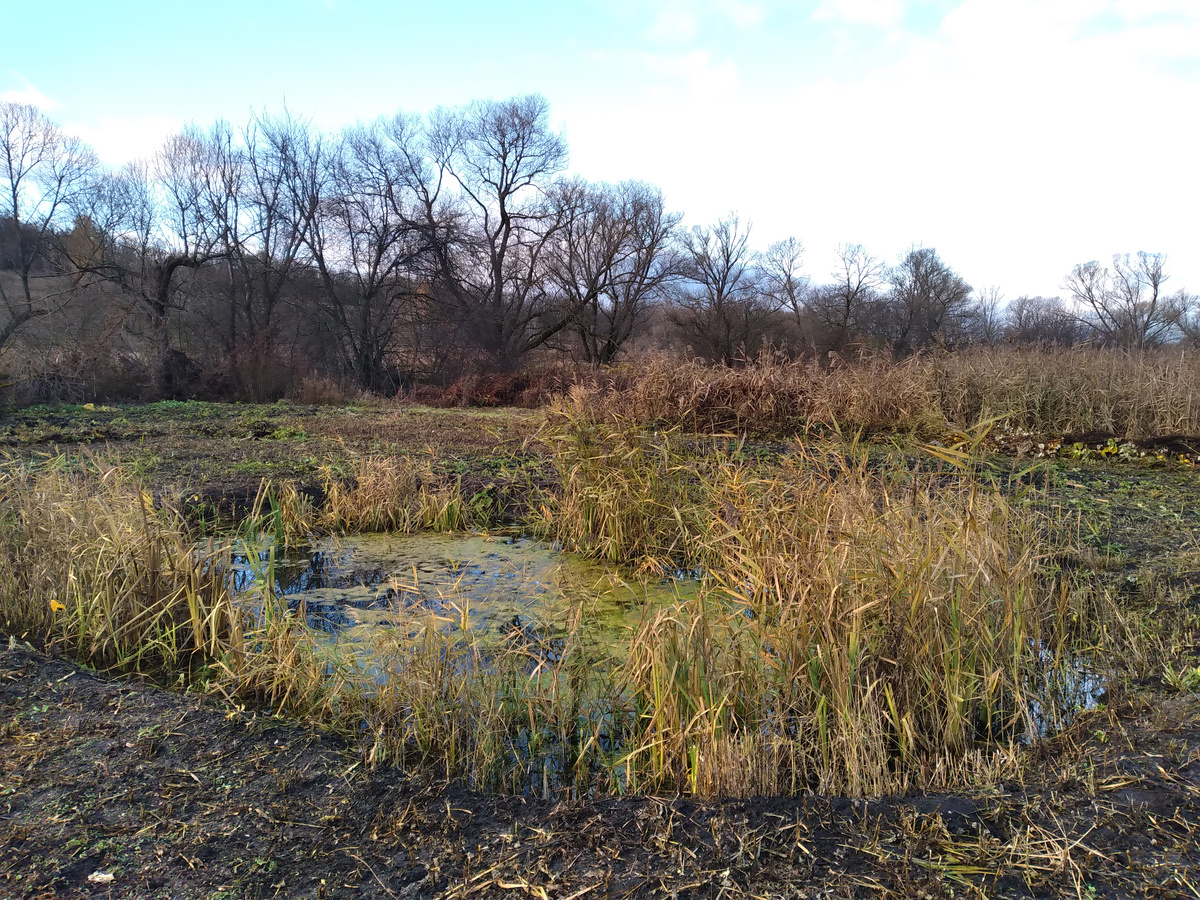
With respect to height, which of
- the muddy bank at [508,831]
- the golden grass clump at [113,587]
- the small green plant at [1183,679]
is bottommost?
the muddy bank at [508,831]

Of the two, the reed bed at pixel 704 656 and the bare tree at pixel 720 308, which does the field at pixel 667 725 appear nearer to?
the reed bed at pixel 704 656

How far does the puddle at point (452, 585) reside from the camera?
3396 millimetres

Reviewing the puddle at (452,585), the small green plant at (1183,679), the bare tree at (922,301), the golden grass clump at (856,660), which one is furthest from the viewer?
the bare tree at (922,301)

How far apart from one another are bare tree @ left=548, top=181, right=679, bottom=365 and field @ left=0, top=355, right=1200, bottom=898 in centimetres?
2366

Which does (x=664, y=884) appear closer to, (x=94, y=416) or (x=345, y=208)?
(x=94, y=416)

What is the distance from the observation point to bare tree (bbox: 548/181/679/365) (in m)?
27.4

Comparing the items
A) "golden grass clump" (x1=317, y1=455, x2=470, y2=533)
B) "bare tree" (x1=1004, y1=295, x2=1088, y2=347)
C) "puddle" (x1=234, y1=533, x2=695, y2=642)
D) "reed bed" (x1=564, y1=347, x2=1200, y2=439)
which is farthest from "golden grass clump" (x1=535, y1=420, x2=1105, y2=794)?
"bare tree" (x1=1004, y1=295, x2=1088, y2=347)

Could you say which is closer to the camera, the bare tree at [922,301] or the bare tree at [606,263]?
the bare tree at [606,263]

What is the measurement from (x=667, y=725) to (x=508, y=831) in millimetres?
654

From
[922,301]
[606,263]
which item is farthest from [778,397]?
[922,301]

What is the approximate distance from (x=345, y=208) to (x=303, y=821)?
25577 mm

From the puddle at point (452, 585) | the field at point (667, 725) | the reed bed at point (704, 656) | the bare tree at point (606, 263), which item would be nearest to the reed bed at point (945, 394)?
the puddle at point (452, 585)

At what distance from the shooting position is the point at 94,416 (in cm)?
1098

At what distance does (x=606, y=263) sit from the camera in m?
27.8
